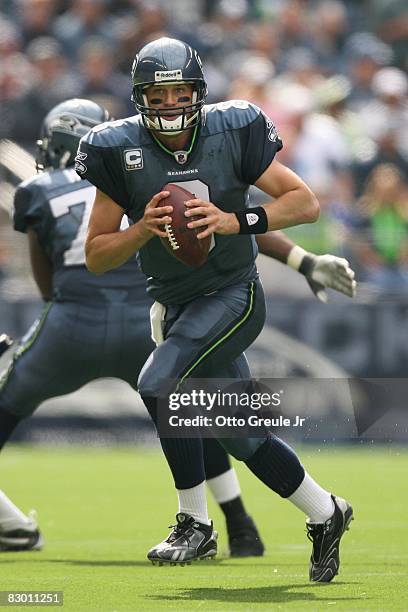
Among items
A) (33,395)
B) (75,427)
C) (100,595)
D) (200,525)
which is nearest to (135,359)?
(33,395)

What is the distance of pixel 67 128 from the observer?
6609 mm

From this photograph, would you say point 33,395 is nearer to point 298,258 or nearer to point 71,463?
point 298,258

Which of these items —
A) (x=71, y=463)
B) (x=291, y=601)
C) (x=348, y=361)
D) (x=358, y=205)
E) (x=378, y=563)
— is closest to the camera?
(x=291, y=601)

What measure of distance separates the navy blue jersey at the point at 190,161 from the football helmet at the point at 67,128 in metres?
1.54

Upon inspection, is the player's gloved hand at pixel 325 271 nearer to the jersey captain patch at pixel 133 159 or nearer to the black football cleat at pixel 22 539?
the jersey captain patch at pixel 133 159

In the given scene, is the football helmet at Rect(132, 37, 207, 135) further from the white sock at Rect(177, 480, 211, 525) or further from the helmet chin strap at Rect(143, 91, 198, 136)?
the white sock at Rect(177, 480, 211, 525)

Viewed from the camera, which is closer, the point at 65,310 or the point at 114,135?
the point at 114,135

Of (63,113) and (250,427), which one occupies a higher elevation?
(63,113)

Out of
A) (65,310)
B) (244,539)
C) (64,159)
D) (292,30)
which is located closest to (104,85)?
(292,30)

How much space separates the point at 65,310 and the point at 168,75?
1844 mm

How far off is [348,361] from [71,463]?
244 centimetres

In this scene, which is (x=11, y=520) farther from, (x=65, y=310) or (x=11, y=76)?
(x=11, y=76)

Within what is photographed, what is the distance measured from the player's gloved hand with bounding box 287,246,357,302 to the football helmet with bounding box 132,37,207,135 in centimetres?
97

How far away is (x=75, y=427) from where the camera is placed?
1121cm
